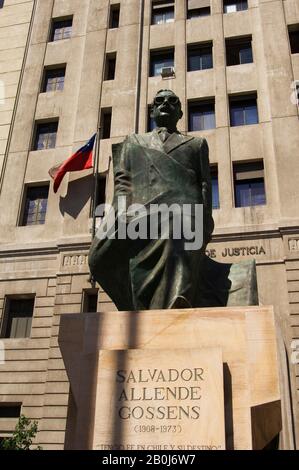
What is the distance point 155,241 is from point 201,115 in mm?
16986

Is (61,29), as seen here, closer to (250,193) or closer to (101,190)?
(101,190)

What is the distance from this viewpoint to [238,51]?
2294 cm

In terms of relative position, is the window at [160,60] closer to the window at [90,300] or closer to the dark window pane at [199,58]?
the dark window pane at [199,58]

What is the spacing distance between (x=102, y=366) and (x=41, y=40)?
954 inches

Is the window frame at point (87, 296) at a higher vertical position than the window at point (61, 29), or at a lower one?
lower

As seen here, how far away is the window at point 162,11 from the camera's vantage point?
2475 centimetres

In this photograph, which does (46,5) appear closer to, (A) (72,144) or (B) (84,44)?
(B) (84,44)

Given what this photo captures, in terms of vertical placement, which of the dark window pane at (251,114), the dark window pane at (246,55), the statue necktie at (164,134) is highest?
the dark window pane at (246,55)

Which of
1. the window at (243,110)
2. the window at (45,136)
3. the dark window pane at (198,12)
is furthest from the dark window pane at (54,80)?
the window at (243,110)

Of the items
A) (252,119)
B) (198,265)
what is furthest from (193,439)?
(252,119)

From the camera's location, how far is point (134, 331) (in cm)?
516

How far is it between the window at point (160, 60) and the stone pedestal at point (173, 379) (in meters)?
19.9

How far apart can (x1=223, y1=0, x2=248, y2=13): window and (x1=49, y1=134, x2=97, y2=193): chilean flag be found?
941 cm

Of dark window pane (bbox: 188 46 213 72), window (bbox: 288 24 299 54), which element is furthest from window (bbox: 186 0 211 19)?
window (bbox: 288 24 299 54)
